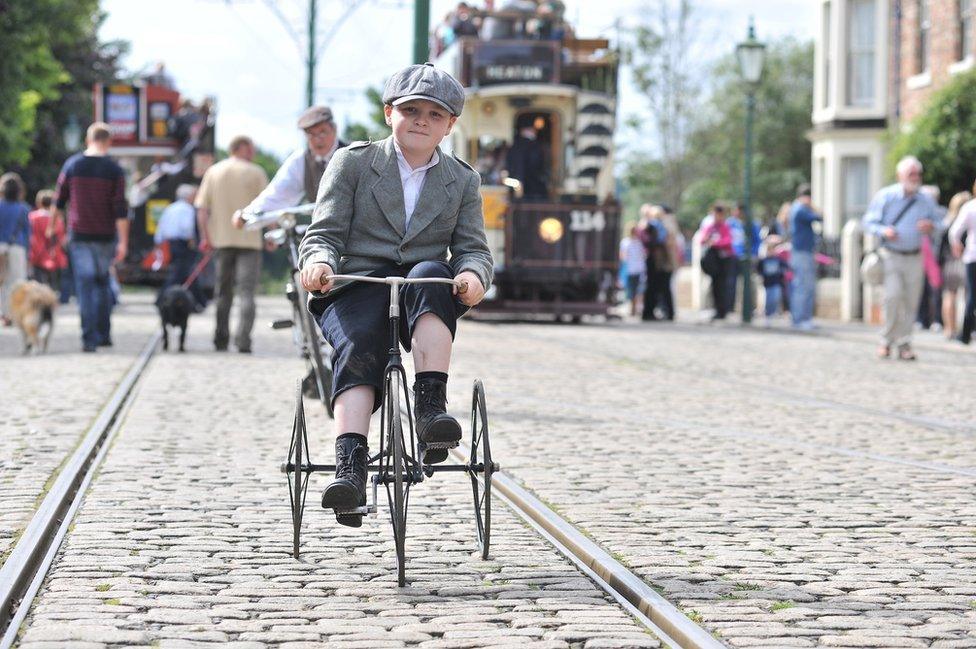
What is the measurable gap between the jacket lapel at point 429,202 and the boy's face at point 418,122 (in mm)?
119

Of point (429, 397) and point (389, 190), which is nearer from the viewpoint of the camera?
point (429, 397)

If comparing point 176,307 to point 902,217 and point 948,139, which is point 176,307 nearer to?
point 902,217

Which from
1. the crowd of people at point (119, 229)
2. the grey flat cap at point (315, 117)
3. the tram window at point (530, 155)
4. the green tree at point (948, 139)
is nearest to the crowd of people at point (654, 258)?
the tram window at point (530, 155)

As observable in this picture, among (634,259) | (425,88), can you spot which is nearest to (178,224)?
(634,259)

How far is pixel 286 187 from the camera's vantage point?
Answer: 33.5 feet

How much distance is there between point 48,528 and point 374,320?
1.57 m

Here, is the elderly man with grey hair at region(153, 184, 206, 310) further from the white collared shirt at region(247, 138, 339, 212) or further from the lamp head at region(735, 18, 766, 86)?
the white collared shirt at region(247, 138, 339, 212)

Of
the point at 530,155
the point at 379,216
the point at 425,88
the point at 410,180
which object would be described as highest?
the point at 530,155

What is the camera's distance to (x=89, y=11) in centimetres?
3856

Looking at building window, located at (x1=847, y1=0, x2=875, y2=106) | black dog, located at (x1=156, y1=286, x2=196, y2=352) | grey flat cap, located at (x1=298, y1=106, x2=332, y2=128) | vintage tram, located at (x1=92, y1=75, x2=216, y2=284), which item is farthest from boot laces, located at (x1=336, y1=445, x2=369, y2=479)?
building window, located at (x1=847, y1=0, x2=875, y2=106)

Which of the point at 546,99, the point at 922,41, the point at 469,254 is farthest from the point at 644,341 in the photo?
the point at 469,254

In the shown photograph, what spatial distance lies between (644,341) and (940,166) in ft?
22.2

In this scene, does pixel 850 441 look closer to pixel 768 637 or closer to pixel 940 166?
pixel 768 637

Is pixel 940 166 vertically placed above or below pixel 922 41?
below
